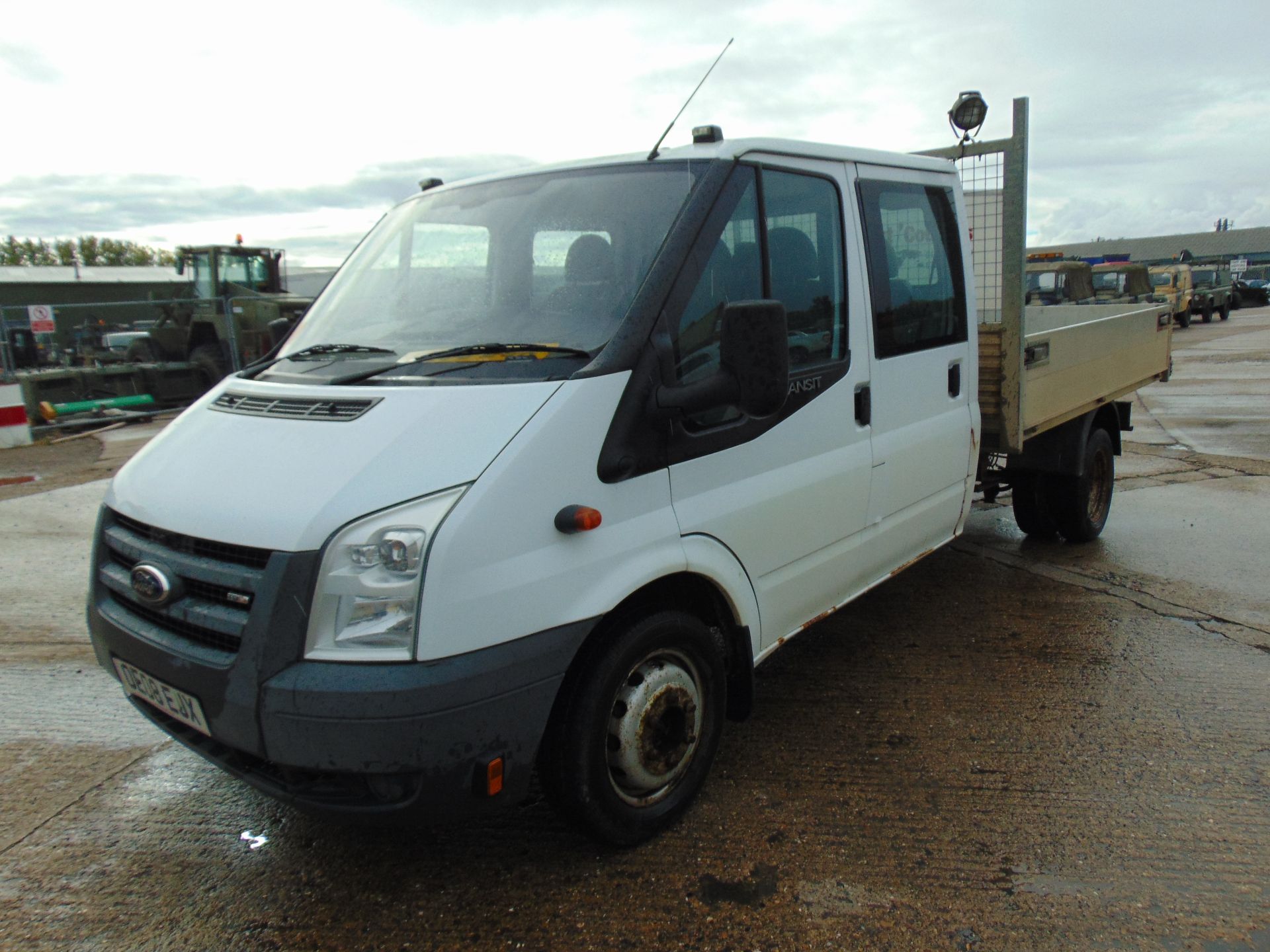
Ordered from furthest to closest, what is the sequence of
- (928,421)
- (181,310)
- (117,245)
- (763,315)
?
(117,245)
(181,310)
(928,421)
(763,315)

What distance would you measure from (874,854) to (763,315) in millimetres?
1669

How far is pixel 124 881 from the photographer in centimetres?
284

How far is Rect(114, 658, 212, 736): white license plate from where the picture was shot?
248 centimetres

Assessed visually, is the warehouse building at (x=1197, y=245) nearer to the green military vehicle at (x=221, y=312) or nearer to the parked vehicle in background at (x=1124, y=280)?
the parked vehicle in background at (x=1124, y=280)

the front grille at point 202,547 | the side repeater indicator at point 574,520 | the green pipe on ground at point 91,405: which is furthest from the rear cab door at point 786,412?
the green pipe on ground at point 91,405

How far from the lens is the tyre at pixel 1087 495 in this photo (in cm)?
581

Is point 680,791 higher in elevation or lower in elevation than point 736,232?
lower

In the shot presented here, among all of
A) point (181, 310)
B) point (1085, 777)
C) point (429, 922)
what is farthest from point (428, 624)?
point (181, 310)

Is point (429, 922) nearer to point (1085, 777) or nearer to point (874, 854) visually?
point (874, 854)

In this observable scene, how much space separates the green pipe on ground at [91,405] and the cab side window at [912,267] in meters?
12.9

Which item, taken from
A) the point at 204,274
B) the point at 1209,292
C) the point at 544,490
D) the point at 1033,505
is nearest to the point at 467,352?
the point at 544,490

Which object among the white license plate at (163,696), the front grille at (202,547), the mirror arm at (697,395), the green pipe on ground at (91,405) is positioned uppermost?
the mirror arm at (697,395)

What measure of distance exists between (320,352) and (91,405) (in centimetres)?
1251

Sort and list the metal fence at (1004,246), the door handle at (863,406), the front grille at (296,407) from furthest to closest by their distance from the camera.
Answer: the metal fence at (1004,246)
the door handle at (863,406)
the front grille at (296,407)
